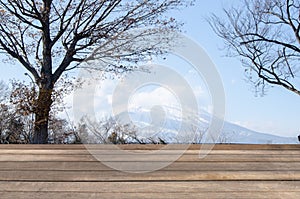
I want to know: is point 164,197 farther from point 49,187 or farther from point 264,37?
point 264,37

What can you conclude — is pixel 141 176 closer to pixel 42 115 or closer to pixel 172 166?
pixel 172 166

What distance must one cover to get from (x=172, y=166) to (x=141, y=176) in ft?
0.61

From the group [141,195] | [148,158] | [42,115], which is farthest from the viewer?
[42,115]

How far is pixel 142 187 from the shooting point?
129cm

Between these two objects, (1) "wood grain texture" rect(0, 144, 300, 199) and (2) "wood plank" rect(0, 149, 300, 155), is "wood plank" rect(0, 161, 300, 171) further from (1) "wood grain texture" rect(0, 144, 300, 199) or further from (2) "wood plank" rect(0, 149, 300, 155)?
(2) "wood plank" rect(0, 149, 300, 155)

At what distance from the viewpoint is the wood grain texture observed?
1.25 meters

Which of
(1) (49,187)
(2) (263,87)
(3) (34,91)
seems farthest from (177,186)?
(2) (263,87)

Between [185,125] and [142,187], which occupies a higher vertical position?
[185,125]

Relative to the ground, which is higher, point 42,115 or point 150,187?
point 42,115

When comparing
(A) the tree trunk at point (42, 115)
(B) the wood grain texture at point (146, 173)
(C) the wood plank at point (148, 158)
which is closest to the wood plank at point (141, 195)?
(B) the wood grain texture at point (146, 173)

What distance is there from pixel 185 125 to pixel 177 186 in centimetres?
114

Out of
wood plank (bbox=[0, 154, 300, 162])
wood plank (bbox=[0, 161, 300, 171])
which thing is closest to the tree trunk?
wood plank (bbox=[0, 154, 300, 162])

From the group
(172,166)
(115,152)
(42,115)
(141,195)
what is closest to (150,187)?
(141,195)

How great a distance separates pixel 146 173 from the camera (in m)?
1.44
